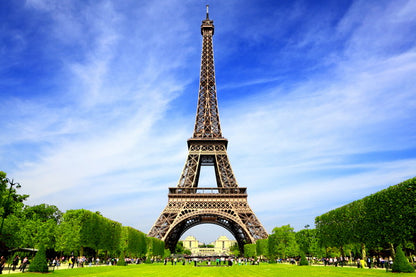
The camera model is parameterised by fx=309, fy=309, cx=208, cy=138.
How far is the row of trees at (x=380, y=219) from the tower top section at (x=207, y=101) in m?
32.8

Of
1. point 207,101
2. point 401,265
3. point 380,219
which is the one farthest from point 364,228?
point 207,101

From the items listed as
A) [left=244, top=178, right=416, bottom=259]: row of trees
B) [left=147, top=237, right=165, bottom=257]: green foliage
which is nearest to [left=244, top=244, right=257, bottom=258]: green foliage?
[left=244, top=178, right=416, bottom=259]: row of trees

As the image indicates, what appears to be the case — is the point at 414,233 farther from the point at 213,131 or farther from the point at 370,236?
the point at 213,131

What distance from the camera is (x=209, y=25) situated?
83250mm

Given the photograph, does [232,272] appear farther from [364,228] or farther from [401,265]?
[364,228]

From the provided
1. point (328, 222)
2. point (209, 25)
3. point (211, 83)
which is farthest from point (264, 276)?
point (209, 25)

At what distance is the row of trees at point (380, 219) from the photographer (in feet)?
100

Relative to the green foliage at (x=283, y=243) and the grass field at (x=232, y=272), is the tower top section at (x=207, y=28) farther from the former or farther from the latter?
the grass field at (x=232, y=272)

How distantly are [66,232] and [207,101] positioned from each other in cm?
4370

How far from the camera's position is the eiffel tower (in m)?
59.8

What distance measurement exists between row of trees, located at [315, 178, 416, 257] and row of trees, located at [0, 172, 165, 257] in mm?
32344

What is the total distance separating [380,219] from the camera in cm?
3422

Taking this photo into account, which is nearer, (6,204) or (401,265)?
(401,265)

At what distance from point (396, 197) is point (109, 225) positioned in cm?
3897
